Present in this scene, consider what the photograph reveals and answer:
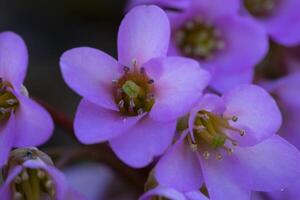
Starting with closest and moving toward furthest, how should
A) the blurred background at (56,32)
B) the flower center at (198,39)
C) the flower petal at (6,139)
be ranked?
the flower petal at (6,139) < the flower center at (198,39) < the blurred background at (56,32)

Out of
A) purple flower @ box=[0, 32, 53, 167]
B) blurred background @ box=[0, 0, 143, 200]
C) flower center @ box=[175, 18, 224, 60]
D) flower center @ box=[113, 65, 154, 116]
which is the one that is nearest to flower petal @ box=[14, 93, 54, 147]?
purple flower @ box=[0, 32, 53, 167]

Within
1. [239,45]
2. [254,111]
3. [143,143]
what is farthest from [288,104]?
[143,143]

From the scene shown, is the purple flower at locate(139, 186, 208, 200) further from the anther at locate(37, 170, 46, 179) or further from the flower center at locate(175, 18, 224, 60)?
the flower center at locate(175, 18, 224, 60)

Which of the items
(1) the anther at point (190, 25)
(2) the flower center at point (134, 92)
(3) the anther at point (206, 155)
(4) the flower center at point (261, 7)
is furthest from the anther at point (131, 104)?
(4) the flower center at point (261, 7)

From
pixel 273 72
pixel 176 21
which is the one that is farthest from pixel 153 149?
pixel 273 72

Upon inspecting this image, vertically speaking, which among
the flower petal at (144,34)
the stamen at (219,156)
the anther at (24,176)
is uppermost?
the flower petal at (144,34)

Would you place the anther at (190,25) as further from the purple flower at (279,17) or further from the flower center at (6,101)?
the flower center at (6,101)
